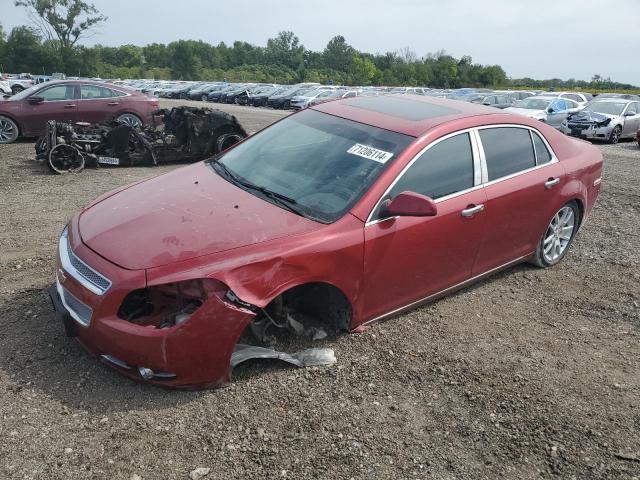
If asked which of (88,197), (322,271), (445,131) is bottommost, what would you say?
(88,197)

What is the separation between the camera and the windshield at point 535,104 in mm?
19266

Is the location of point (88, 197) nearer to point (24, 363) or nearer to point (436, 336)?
point (24, 363)

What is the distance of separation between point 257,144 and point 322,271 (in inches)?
62.9

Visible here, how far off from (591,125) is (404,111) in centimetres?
1565

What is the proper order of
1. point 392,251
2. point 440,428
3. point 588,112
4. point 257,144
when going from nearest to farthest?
point 440,428 → point 392,251 → point 257,144 → point 588,112

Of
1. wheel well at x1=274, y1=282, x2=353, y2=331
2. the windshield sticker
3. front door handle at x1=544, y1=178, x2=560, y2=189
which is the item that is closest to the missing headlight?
wheel well at x1=274, y1=282, x2=353, y2=331

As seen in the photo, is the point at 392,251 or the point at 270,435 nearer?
the point at 270,435

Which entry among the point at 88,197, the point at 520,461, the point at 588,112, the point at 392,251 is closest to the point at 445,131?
the point at 392,251

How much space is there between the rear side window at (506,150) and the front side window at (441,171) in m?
0.23

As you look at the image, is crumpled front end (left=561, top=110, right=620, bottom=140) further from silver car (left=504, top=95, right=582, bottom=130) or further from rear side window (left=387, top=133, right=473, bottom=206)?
rear side window (left=387, top=133, right=473, bottom=206)

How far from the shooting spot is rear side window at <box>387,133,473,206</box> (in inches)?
145

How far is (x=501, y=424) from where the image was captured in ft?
9.93

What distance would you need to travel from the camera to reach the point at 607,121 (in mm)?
17172

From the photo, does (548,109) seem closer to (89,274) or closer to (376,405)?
(376,405)
